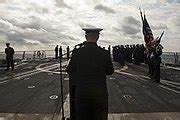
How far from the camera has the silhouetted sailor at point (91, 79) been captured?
4.19 m

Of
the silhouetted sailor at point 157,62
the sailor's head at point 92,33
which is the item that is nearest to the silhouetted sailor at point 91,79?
the sailor's head at point 92,33

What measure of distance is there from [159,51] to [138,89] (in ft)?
9.73

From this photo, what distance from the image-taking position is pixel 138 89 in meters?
12.4

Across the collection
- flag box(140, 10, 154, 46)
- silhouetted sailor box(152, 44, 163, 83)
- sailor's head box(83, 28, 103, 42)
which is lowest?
silhouetted sailor box(152, 44, 163, 83)

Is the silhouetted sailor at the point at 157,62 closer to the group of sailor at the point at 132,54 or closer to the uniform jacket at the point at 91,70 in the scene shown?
the uniform jacket at the point at 91,70

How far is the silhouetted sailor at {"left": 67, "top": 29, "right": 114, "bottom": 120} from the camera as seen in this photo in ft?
13.8

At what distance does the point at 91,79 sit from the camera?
422 centimetres

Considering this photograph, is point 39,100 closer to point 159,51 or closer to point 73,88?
point 73,88

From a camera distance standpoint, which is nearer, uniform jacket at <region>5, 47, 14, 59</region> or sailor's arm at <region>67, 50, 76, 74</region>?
sailor's arm at <region>67, 50, 76, 74</region>

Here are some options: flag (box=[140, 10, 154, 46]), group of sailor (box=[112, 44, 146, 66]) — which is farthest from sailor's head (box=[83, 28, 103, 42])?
group of sailor (box=[112, 44, 146, 66])

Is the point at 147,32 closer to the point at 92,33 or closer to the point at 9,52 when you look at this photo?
the point at 9,52

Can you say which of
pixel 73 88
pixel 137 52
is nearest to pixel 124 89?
pixel 73 88

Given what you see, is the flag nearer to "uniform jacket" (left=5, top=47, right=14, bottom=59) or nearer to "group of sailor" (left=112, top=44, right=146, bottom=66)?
"group of sailor" (left=112, top=44, right=146, bottom=66)

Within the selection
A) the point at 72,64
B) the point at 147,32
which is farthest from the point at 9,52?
the point at 72,64
